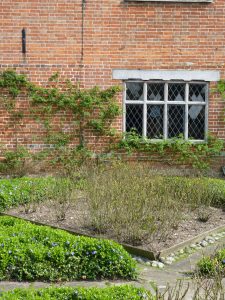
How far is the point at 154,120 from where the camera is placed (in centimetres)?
1287

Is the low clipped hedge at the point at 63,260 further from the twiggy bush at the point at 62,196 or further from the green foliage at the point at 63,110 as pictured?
the green foliage at the point at 63,110

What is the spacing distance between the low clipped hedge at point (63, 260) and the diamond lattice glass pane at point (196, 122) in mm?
7431

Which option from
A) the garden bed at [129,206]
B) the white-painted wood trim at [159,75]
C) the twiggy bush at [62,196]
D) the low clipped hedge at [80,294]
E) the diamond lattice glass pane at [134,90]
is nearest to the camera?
the low clipped hedge at [80,294]

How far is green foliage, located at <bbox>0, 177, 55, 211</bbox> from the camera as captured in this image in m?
9.34

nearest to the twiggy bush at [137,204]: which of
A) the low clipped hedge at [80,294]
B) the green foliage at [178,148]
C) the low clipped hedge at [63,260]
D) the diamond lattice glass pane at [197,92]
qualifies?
the low clipped hedge at [63,260]

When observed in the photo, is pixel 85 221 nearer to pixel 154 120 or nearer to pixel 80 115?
pixel 80 115

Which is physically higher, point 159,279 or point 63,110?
point 63,110

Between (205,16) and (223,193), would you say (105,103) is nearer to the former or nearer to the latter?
(205,16)

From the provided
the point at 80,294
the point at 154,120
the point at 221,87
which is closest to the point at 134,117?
the point at 154,120

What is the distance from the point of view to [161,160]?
12.9m

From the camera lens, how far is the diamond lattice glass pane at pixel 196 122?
12.9m

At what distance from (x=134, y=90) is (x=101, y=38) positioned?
154 centimetres

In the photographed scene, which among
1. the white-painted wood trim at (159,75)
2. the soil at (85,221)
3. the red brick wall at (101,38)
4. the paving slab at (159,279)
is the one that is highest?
the red brick wall at (101,38)

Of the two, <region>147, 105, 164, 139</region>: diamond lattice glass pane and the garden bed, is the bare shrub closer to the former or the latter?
the garden bed
